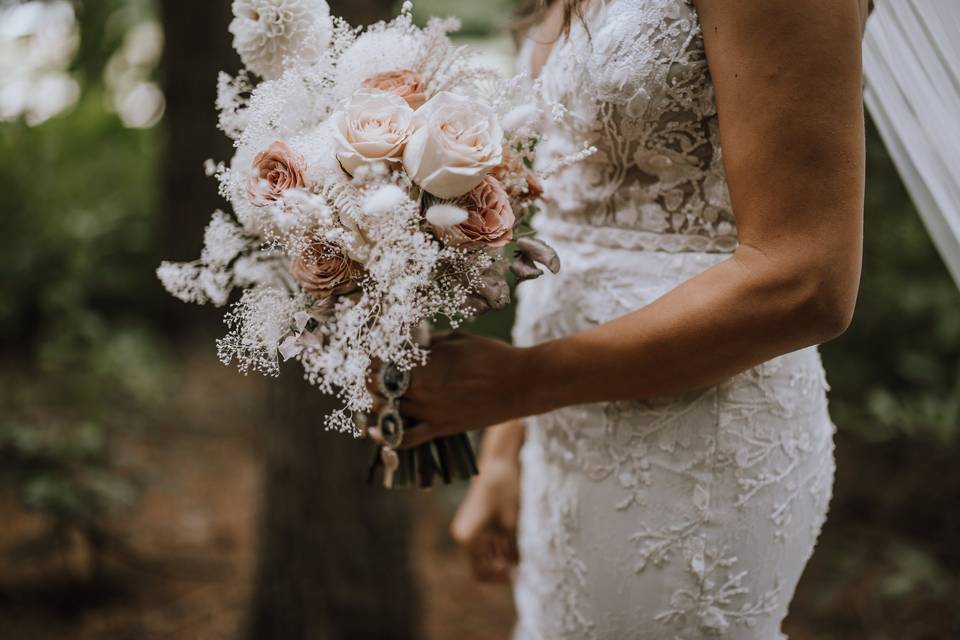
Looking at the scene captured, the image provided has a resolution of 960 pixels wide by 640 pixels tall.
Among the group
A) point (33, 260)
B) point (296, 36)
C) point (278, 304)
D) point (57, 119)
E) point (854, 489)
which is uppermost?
point (57, 119)

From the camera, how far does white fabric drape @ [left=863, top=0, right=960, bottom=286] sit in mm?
1517

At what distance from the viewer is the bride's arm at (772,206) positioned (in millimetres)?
1092

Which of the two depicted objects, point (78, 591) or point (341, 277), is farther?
point (78, 591)

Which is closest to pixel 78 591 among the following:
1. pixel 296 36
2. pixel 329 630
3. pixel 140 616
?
pixel 140 616

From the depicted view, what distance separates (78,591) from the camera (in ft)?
11.1

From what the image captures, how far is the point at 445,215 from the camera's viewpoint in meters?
1.16

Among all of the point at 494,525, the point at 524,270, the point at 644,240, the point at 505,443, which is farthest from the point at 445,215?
the point at 494,525

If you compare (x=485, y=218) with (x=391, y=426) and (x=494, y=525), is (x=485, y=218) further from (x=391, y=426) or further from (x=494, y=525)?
(x=494, y=525)

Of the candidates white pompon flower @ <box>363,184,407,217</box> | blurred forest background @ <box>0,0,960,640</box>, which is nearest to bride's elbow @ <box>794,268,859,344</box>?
white pompon flower @ <box>363,184,407,217</box>

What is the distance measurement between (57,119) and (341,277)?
658 centimetres

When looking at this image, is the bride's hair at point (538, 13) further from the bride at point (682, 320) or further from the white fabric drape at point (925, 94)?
the white fabric drape at point (925, 94)

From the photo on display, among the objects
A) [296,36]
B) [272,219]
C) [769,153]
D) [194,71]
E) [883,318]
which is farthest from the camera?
[194,71]

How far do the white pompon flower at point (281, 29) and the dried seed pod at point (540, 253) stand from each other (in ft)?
1.68

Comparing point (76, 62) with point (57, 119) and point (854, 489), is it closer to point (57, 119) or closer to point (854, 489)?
A: point (57, 119)
